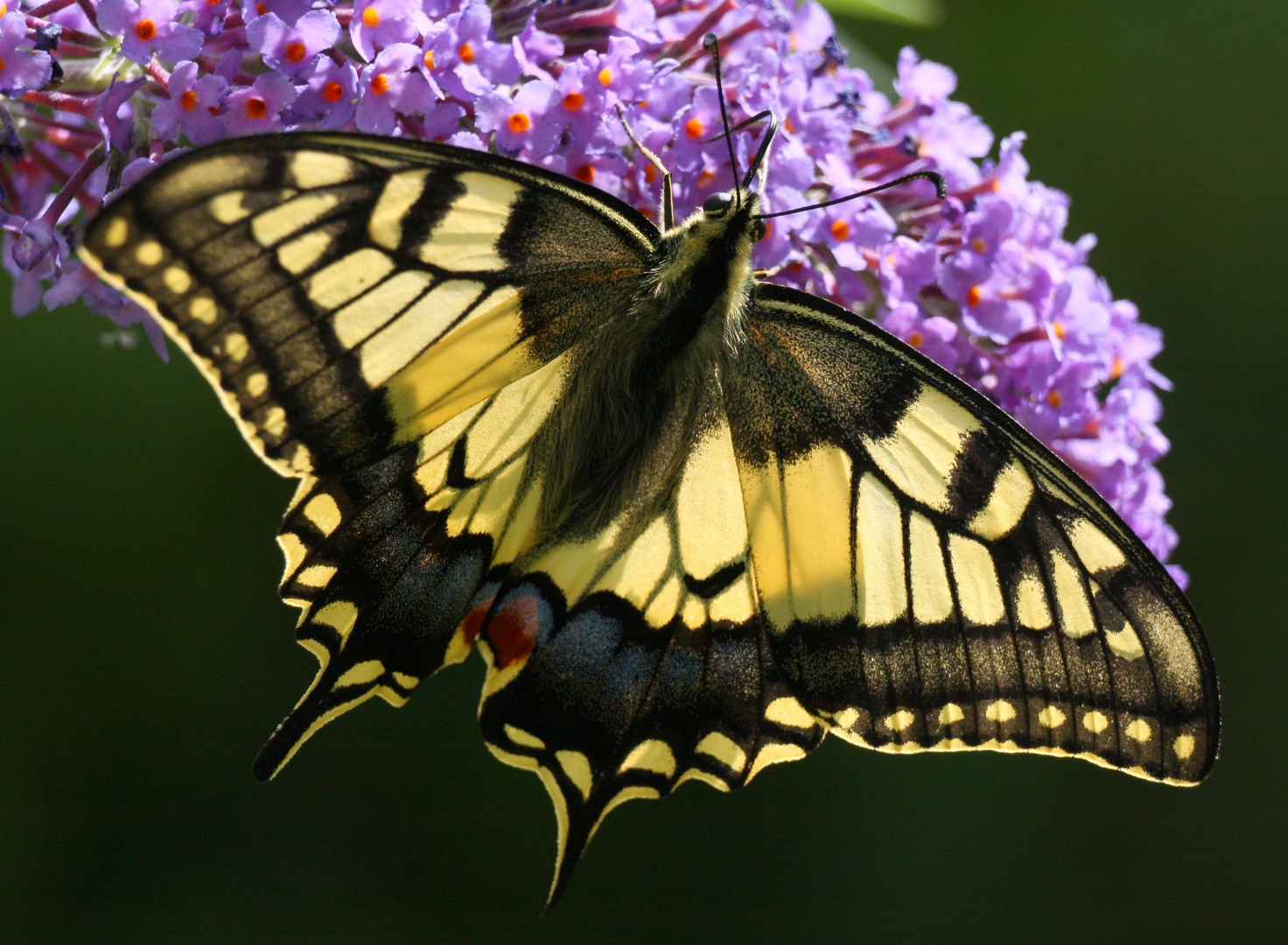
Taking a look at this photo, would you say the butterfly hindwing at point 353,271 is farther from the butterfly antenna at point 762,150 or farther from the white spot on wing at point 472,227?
the butterfly antenna at point 762,150

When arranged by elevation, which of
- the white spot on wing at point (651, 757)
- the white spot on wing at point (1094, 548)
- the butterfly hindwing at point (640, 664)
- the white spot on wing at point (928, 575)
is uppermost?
the white spot on wing at point (1094, 548)

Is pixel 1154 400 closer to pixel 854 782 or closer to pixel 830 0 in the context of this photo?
pixel 830 0

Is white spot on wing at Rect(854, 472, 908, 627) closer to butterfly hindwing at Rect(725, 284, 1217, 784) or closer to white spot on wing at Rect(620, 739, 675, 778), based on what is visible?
butterfly hindwing at Rect(725, 284, 1217, 784)

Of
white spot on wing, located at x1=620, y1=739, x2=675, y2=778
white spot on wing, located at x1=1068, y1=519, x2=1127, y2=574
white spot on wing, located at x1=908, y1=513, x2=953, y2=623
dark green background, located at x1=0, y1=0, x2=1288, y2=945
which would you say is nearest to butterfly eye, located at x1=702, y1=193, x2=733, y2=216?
white spot on wing, located at x1=908, y1=513, x2=953, y2=623

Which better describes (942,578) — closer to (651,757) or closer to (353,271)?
(651,757)

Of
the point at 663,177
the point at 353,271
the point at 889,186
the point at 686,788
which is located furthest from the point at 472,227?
the point at 686,788

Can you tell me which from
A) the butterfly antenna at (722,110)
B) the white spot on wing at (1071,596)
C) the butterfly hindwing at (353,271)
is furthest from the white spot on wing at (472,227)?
the white spot on wing at (1071,596)
